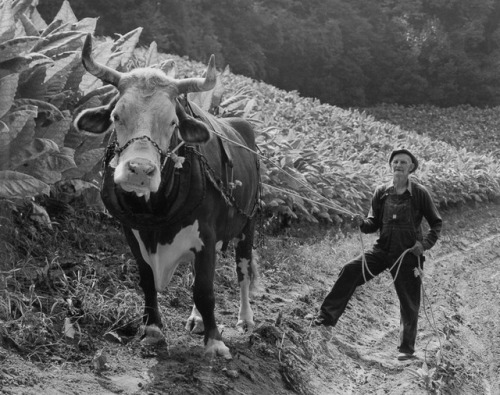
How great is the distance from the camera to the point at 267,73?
36.5 meters

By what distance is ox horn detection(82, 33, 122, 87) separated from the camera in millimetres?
4859

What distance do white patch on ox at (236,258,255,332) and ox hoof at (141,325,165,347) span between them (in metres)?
1.10

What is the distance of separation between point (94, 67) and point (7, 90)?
140 cm

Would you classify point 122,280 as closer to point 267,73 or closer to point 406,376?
point 406,376

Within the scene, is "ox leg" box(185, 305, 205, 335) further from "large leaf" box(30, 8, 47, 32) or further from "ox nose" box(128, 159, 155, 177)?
"large leaf" box(30, 8, 47, 32)

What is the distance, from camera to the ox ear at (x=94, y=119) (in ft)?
17.0

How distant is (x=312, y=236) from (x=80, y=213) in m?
4.75

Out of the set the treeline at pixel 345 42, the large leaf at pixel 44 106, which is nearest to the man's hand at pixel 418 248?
the large leaf at pixel 44 106

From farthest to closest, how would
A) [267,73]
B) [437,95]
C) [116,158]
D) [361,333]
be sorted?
[437,95] < [267,73] < [361,333] < [116,158]

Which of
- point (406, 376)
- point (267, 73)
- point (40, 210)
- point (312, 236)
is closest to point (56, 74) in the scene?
point (40, 210)

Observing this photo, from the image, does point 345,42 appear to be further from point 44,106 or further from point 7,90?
point 7,90

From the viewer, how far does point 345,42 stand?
39250 millimetres

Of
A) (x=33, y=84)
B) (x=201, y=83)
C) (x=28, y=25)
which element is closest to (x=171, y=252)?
(x=201, y=83)

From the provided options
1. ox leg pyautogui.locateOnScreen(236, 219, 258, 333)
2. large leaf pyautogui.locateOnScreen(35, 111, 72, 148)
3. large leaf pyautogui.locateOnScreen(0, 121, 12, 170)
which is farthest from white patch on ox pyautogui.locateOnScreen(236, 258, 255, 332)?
large leaf pyautogui.locateOnScreen(0, 121, 12, 170)
